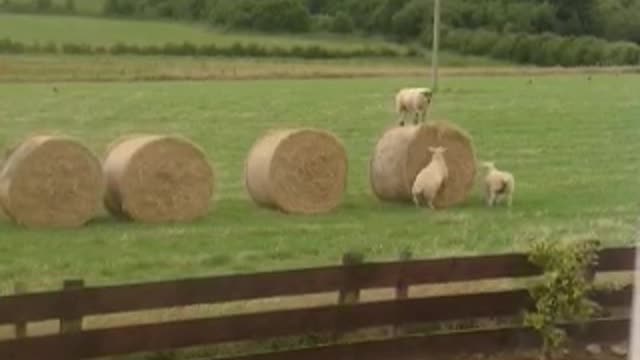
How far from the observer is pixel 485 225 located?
39.1 ft

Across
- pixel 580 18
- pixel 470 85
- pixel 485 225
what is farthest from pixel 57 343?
pixel 470 85

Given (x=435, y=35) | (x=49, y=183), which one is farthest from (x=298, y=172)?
(x=435, y=35)

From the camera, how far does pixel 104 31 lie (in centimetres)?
1300

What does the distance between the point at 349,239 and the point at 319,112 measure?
11114 mm

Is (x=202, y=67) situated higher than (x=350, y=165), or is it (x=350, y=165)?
(x=202, y=67)

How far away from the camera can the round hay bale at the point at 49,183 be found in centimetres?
1092

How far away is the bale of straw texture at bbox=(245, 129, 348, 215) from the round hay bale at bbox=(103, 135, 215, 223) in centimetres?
58

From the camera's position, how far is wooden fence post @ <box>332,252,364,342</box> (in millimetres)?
7449

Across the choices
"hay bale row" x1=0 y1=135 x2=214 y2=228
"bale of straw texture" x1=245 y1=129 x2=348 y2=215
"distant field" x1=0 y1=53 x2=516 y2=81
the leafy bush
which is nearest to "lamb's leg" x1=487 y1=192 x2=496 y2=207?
"bale of straw texture" x1=245 y1=129 x2=348 y2=215

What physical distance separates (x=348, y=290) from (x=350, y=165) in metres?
8.12

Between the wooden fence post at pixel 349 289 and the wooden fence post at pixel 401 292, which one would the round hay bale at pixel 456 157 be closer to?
the wooden fence post at pixel 401 292

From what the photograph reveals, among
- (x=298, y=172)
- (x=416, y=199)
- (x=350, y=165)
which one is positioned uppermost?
(x=298, y=172)

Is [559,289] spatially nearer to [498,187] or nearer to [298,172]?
[298,172]

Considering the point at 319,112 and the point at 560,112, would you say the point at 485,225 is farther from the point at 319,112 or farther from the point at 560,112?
the point at 560,112
